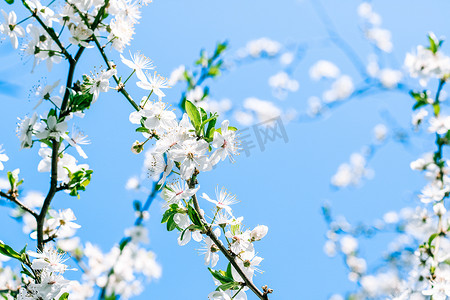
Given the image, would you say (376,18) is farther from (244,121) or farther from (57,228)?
(57,228)

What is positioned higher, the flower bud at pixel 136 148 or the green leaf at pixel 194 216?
the flower bud at pixel 136 148

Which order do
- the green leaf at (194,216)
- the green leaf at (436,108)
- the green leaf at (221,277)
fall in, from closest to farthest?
the green leaf at (194,216) < the green leaf at (221,277) < the green leaf at (436,108)

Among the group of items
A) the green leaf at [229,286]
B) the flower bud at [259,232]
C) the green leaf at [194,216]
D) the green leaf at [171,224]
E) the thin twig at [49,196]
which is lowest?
the green leaf at [229,286]

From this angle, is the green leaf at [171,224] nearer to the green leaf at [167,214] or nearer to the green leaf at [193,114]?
the green leaf at [167,214]

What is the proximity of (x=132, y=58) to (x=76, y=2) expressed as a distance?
30cm

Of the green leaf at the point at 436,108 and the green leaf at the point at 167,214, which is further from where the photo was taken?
the green leaf at the point at 436,108

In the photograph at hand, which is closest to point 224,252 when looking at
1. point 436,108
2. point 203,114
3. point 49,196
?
point 203,114

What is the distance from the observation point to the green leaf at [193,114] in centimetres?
128

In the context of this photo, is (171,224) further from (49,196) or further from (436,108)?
(436,108)

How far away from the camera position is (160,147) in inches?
50.8

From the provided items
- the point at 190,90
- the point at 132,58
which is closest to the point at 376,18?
the point at 190,90

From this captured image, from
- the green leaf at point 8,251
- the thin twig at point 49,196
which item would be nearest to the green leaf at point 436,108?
the thin twig at point 49,196

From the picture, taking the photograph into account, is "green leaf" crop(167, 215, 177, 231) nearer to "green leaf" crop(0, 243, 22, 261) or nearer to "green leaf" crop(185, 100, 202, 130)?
"green leaf" crop(185, 100, 202, 130)

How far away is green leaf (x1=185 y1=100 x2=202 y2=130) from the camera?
1.28 metres
